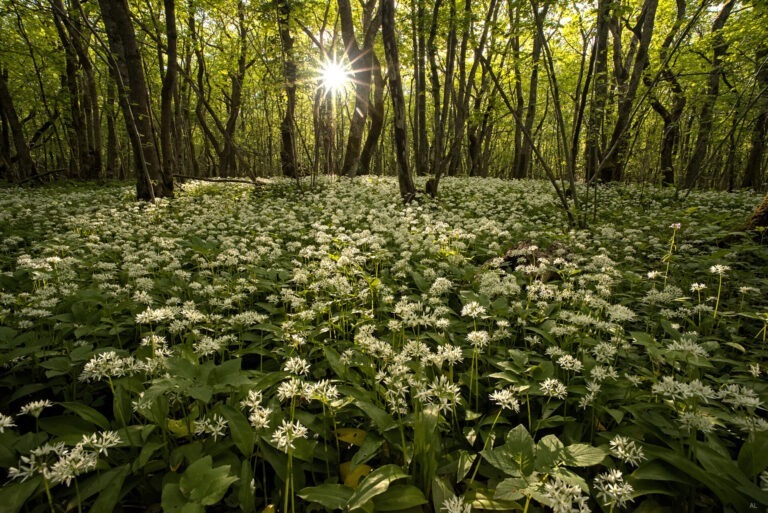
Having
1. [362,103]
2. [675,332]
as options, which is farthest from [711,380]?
[362,103]

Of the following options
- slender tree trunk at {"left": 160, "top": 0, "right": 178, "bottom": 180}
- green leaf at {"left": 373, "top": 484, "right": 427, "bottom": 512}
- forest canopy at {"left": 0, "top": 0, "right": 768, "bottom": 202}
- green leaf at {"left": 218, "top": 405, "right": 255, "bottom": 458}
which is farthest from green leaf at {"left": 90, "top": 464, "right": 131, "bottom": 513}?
slender tree trunk at {"left": 160, "top": 0, "right": 178, "bottom": 180}

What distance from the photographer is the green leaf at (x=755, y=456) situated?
167cm

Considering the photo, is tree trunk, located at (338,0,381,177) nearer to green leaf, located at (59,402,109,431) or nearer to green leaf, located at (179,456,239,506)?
green leaf, located at (59,402,109,431)

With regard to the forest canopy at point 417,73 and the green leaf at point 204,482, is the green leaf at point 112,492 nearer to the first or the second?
the green leaf at point 204,482

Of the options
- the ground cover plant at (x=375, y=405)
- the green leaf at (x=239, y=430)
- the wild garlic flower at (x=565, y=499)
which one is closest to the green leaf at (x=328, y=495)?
the ground cover plant at (x=375, y=405)

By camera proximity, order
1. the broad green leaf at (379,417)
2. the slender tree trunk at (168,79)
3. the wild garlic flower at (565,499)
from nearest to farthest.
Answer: the wild garlic flower at (565,499) < the broad green leaf at (379,417) < the slender tree trunk at (168,79)

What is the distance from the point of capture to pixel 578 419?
7.85 feet

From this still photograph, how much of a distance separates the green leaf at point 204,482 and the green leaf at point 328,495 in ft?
1.13

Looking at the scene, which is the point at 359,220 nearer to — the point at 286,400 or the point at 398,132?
the point at 398,132

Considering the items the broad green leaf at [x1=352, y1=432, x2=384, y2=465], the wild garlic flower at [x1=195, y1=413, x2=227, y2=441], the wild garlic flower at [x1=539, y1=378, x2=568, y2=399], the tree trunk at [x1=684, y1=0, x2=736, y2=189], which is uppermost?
the tree trunk at [x1=684, y1=0, x2=736, y2=189]

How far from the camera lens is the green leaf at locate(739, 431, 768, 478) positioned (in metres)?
1.67

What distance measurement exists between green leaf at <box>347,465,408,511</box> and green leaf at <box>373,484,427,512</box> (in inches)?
1.8

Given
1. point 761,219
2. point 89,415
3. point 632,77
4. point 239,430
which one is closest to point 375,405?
point 239,430

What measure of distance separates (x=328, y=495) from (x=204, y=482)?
561 millimetres
